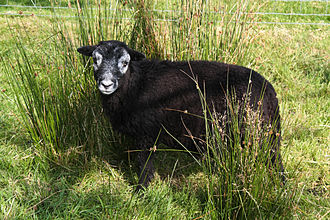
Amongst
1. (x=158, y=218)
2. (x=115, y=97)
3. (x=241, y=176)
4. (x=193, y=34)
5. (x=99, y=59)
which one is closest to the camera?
(x=241, y=176)

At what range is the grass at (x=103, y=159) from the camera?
102 inches

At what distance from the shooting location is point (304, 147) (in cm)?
359

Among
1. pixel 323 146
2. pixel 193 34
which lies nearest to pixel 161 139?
pixel 193 34

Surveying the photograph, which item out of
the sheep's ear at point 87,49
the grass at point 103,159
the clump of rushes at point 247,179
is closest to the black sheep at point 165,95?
the sheep's ear at point 87,49

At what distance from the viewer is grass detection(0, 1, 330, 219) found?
2580mm

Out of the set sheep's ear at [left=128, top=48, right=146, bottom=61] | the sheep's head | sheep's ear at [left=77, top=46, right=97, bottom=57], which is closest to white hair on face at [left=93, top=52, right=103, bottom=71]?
the sheep's head

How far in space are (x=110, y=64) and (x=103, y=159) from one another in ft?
3.59

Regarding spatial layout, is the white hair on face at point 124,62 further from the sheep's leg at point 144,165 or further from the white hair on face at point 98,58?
the sheep's leg at point 144,165

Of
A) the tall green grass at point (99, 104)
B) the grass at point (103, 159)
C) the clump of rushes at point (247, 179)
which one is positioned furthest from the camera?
the grass at point (103, 159)

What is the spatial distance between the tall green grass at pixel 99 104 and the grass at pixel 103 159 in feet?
0.04

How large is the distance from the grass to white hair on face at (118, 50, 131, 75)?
0.65 m

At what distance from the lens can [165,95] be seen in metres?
2.99

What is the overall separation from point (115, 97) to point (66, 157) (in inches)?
31.4

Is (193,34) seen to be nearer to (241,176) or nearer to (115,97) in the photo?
(115,97)
